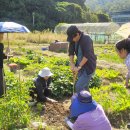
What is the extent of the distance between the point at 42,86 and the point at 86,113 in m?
3.84

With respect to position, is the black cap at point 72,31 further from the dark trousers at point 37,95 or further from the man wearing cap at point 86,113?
the man wearing cap at point 86,113

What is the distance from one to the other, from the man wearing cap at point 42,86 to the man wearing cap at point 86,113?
3512mm

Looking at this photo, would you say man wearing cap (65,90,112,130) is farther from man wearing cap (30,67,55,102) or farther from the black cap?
man wearing cap (30,67,55,102)

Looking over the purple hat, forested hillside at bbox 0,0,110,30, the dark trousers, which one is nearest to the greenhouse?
forested hillside at bbox 0,0,110,30

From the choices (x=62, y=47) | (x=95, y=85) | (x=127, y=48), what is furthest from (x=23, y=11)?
(x=127, y=48)

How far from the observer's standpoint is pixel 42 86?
24.5 ft

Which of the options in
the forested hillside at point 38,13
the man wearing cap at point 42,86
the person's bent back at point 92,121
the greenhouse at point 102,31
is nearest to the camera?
the person's bent back at point 92,121

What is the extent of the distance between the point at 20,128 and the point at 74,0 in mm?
69449

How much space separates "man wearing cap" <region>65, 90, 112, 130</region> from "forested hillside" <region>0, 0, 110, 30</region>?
4314cm

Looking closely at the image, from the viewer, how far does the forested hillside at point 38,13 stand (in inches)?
1975

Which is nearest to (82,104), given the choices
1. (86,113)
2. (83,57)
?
(86,113)

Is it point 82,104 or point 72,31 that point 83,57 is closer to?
point 72,31

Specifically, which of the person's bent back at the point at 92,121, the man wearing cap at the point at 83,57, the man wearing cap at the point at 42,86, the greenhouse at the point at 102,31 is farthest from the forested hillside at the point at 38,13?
the person's bent back at the point at 92,121

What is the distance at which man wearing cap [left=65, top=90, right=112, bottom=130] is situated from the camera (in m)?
3.62
